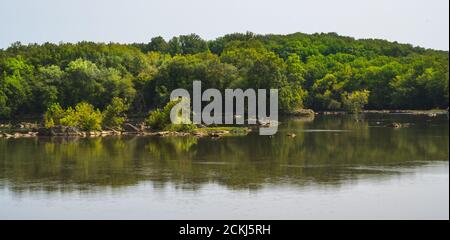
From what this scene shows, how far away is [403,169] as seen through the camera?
30.7 meters

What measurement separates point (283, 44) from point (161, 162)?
80.0m

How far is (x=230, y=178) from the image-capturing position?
1149 inches

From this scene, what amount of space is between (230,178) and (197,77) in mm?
44962

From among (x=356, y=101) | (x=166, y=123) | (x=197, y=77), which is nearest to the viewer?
(x=166, y=123)

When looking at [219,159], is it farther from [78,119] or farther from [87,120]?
[78,119]

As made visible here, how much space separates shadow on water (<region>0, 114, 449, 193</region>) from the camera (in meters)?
28.9

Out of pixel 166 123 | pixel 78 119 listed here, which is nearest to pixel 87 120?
pixel 78 119

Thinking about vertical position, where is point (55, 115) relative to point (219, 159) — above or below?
above

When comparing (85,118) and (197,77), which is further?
(197,77)

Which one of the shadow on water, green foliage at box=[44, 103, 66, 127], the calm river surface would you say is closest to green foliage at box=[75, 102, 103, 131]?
green foliage at box=[44, 103, 66, 127]

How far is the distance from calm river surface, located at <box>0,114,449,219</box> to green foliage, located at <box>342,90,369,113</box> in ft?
121

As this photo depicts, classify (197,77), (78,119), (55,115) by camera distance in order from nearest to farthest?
(78,119) < (55,115) < (197,77)

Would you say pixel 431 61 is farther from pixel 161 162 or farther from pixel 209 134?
pixel 161 162

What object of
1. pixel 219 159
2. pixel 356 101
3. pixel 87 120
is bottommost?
pixel 219 159
